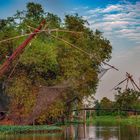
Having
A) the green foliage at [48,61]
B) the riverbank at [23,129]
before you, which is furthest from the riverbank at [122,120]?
the riverbank at [23,129]

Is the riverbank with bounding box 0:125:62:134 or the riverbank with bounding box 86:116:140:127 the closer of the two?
the riverbank with bounding box 0:125:62:134

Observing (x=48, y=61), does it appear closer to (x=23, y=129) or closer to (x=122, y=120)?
(x=23, y=129)

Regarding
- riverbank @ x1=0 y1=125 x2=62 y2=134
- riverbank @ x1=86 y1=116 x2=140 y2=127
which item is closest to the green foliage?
riverbank @ x1=0 y1=125 x2=62 y2=134

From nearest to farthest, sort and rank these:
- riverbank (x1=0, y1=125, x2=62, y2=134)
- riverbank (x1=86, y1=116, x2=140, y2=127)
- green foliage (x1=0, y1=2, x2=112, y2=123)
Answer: riverbank (x1=0, y1=125, x2=62, y2=134) → green foliage (x1=0, y1=2, x2=112, y2=123) → riverbank (x1=86, y1=116, x2=140, y2=127)

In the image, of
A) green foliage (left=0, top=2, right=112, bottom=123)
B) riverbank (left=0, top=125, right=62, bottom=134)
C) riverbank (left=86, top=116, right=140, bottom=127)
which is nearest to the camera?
riverbank (left=0, top=125, right=62, bottom=134)

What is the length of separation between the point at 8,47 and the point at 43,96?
9.28 meters

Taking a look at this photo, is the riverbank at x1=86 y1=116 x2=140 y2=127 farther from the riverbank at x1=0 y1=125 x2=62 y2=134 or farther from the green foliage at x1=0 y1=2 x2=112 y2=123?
the riverbank at x1=0 y1=125 x2=62 y2=134

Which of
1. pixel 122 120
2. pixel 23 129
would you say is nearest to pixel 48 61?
pixel 23 129

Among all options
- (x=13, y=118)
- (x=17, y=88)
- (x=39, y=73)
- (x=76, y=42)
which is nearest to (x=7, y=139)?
(x=13, y=118)

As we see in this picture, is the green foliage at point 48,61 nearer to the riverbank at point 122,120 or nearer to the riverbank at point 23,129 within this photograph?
the riverbank at point 23,129

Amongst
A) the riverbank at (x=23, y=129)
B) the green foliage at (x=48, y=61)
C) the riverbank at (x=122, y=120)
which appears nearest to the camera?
the riverbank at (x=23, y=129)

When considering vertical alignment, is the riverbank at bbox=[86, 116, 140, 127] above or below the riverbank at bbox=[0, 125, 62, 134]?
above

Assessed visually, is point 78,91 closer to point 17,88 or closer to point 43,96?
point 17,88

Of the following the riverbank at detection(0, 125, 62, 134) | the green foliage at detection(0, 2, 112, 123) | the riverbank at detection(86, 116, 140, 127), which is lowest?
the riverbank at detection(0, 125, 62, 134)
